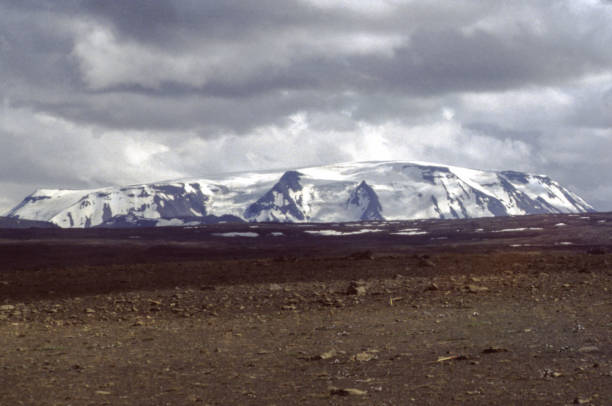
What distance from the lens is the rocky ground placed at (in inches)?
459

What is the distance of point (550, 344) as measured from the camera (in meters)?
14.3

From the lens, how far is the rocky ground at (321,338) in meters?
11.7

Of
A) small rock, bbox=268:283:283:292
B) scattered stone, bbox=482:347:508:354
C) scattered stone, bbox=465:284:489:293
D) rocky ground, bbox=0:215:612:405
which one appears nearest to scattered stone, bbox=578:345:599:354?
rocky ground, bbox=0:215:612:405

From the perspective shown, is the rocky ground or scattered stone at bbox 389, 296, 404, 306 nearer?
the rocky ground

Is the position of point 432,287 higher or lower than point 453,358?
higher

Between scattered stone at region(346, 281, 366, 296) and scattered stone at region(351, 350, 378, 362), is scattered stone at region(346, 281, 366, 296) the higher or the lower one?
the higher one

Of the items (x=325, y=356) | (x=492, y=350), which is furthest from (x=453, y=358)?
Result: (x=325, y=356)

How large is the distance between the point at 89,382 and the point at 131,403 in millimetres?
1962

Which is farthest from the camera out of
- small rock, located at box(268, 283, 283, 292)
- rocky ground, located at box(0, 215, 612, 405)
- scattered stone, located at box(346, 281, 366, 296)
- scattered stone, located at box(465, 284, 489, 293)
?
small rock, located at box(268, 283, 283, 292)

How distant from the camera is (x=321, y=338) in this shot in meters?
16.2

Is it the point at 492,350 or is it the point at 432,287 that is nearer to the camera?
the point at 492,350

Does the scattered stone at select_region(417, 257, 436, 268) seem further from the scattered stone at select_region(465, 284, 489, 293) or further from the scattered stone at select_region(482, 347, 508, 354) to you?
the scattered stone at select_region(482, 347, 508, 354)

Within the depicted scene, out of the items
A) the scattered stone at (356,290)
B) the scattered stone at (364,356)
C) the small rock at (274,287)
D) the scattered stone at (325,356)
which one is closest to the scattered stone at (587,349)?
the scattered stone at (364,356)

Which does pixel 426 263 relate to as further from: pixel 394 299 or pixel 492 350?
pixel 492 350
